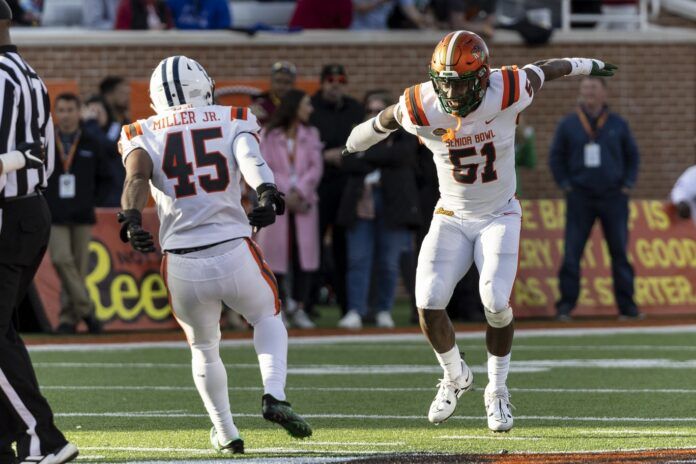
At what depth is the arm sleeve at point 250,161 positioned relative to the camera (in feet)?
21.1

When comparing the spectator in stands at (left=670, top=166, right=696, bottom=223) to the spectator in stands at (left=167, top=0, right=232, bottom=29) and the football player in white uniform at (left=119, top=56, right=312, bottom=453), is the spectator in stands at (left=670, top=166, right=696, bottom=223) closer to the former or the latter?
the football player in white uniform at (left=119, top=56, right=312, bottom=453)

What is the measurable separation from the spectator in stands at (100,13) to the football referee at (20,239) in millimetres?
11131

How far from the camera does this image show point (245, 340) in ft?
41.3

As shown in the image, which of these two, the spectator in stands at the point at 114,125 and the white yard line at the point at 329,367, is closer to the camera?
the white yard line at the point at 329,367

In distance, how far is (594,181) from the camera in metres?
14.1

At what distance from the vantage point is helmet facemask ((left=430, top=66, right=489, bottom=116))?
23.9 feet

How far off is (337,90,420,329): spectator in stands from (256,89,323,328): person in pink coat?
0.31 m

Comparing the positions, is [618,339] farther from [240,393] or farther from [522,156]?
[240,393]

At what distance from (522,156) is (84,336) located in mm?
4867

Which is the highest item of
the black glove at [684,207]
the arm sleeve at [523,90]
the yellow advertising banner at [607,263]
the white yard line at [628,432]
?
the arm sleeve at [523,90]

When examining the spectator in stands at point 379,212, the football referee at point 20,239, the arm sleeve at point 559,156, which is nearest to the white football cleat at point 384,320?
the spectator in stands at point 379,212

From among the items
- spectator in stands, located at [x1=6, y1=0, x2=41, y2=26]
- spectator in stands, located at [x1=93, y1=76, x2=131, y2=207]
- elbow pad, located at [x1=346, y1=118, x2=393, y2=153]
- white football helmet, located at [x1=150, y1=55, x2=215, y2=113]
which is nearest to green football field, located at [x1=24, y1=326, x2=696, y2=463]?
elbow pad, located at [x1=346, y1=118, x2=393, y2=153]

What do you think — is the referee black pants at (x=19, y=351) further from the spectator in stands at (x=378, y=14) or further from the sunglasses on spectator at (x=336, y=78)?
the spectator in stands at (x=378, y=14)

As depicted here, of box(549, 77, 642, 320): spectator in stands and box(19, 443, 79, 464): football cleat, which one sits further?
box(549, 77, 642, 320): spectator in stands
